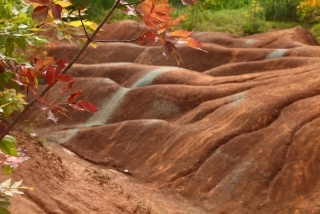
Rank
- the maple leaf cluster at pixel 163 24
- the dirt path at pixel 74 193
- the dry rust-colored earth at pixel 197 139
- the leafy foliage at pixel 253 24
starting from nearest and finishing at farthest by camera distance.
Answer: the maple leaf cluster at pixel 163 24 < the dirt path at pixel 74 193 < the dry rust-colored earth at pixel 197 139 < the leafy foliage at pixel 253 24

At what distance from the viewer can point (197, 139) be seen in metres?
10.0

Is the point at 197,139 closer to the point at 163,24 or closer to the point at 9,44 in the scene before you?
the point at 9,44

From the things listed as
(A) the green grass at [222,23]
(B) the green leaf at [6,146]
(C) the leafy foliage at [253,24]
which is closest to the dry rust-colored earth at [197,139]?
(B) the green leaf at [6,146]

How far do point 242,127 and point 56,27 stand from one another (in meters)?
7.28

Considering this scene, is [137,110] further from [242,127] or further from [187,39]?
[187,39]

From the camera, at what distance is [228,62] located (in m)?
15.4

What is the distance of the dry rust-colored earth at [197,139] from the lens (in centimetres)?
822

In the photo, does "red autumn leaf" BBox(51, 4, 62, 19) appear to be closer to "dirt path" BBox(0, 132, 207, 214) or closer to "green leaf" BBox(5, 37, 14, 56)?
"green leaf" BBox(5, 37, 14, 56)

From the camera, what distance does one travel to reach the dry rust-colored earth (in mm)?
8219

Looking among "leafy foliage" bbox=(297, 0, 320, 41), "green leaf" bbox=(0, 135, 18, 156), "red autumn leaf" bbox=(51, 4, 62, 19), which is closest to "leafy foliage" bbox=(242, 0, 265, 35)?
"leafy foliage" bbox=(297, 0, 320, 41)

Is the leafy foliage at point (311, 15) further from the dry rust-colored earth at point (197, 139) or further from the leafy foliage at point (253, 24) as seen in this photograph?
the dry rust-colored earth at point (197, 139)

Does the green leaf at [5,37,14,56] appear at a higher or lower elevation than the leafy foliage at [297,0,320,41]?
higher

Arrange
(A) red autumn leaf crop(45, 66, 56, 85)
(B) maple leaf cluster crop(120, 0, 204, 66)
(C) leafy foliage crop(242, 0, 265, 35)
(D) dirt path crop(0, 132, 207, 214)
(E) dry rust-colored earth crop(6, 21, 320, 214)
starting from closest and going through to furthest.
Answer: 1. (A) red autumn leaf crop(45, 66, 56, 85)
2. (B) maple leaf cluster crop(120, 0, 204, 66)
3. (D) dirt path crop(0, 132, 207, 214)
4. (E) dry rust-colored earth crop(6, 21, 320, 214)
5. (C) leafy foliage crop(242, 0, 265, 35)

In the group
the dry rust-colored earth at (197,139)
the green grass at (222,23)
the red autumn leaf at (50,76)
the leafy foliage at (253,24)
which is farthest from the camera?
the green grass at (222,23)
